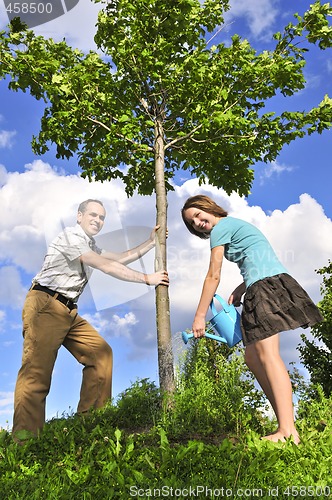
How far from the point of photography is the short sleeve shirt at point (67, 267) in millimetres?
6230

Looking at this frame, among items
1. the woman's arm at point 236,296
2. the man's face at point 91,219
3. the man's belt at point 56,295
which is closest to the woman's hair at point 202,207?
the woman's arm at point 236,296

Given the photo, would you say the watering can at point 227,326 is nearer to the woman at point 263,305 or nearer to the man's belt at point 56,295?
the woman at point 263,305

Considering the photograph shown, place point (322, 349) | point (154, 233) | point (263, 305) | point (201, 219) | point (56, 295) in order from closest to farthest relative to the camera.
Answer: point (263, 305) < point (201, 219) < point (56, 295) < point (154, 233) < point (322, 349)

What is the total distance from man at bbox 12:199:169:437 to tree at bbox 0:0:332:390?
0.80 meters

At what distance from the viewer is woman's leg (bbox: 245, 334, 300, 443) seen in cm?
453

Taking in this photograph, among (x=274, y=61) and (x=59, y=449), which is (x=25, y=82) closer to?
(x=274, y=61)

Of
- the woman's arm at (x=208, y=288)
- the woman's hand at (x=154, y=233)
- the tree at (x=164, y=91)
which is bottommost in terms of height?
the woman's arm at (x=208, y=288)

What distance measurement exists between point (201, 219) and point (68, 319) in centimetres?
229

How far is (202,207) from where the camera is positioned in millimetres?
5305

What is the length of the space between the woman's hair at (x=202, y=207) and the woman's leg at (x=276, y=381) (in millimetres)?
1443

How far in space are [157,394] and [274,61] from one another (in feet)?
16.6

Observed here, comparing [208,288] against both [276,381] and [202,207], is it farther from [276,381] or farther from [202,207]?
[276,381]
